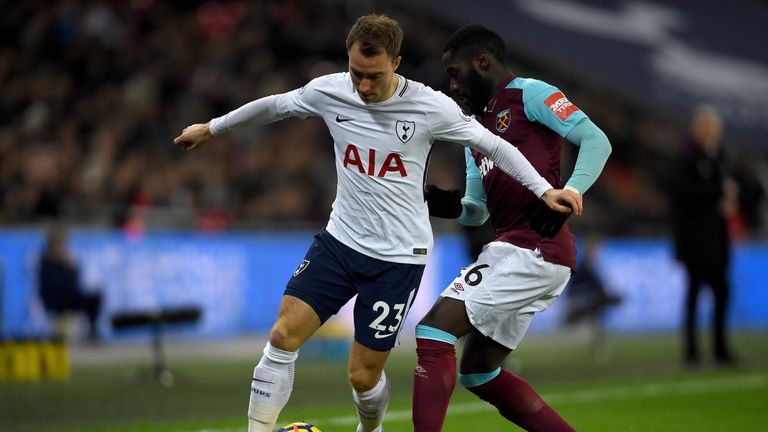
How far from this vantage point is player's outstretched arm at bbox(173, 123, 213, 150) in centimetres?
587

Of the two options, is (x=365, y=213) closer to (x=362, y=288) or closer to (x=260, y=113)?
(x=362, y=288)

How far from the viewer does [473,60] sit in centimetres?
565

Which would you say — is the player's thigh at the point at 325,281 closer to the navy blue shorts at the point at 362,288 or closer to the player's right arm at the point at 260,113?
the navy blue shorts at the point at 362,288

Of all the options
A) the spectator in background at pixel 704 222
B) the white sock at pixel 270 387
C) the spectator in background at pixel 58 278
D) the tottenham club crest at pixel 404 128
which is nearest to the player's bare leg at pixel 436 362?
the white sock at pixel 270 387

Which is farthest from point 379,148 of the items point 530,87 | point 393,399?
point 393,399

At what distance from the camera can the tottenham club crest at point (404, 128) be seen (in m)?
5.70

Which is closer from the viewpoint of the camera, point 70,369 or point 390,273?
point 390,273

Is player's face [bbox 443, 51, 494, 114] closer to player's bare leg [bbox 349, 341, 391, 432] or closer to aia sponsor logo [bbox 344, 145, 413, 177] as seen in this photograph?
aia sponsor logo [bbox 344, 145, 413, 177]

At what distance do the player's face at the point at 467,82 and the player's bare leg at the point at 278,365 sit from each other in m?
1.36

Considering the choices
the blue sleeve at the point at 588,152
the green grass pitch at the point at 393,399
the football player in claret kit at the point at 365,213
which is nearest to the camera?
the blue sleeve at the point at 588,152

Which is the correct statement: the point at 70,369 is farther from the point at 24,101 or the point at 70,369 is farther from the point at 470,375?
the point at 470,375

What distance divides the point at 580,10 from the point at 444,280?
5.42m

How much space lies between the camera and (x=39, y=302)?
1339 centimetres

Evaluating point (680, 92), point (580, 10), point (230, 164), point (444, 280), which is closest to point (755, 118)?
point (680, 92)
